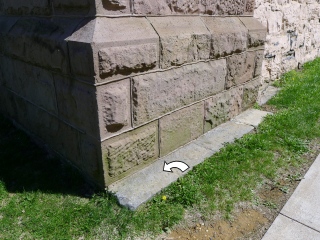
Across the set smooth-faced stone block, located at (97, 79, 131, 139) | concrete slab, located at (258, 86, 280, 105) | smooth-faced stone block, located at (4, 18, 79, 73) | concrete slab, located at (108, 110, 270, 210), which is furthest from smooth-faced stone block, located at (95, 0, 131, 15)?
concrete slab, located at (258, 86, 280, 105)

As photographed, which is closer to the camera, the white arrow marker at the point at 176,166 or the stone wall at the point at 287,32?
the white arrow marker at the point at 176,166

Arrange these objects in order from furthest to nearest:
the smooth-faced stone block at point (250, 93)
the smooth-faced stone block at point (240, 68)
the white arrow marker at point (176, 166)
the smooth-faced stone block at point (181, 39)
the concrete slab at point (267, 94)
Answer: the concrete slab at point (267, 94)
the smooth-faced stone block at point (250, 93)
the smooth-faced stone block at point (240, 68)
the white arrow marker at point (176, 166)
the smooth-faced stone block at point (181, 39)

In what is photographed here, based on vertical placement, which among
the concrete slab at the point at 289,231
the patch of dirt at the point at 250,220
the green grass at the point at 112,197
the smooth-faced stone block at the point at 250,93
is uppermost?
the smooth-faced stone block at the point at 250,93

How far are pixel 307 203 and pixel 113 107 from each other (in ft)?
5.24

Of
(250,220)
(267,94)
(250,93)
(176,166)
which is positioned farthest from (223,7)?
(250,220)

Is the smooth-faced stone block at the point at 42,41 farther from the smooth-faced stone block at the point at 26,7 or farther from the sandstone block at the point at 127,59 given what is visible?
the sandstone block at the point at 127,59

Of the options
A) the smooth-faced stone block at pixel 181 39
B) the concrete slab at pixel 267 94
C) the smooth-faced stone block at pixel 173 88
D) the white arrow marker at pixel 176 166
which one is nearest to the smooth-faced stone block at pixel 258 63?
the concrete slab at pixel 267 94

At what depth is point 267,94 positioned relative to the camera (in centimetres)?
440

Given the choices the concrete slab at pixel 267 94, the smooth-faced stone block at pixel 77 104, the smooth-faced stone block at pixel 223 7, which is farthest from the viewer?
the concrete slab at pixel 267 94

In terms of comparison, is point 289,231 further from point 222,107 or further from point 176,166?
point 222,107

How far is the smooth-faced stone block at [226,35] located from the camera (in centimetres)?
273

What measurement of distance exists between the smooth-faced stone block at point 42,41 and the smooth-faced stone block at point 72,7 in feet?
0.18

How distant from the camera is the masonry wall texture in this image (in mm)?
1888

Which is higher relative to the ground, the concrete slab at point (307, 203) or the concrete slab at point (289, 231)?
the concrete slab at point (307, 203)
